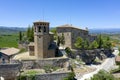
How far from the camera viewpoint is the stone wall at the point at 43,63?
34.4 m

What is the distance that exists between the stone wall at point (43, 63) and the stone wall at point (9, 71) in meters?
2.41

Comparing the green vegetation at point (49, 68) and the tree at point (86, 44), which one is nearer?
the green vegetation at point (49, 68)

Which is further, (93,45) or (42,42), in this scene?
(93,45)

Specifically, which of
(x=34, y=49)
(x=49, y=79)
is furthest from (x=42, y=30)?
(x=49, y=79)

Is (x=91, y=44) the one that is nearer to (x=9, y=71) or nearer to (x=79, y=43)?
(x=79, y=43)

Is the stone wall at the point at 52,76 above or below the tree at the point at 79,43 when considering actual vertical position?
below

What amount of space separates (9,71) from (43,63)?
19.0 ft

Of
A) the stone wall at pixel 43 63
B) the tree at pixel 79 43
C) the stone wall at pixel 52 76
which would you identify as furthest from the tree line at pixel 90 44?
the stone wall at pixel 52 76

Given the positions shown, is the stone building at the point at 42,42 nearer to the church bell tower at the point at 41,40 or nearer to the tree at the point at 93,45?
the church bell tower at the point at 41,40

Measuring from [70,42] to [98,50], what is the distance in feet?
29.1

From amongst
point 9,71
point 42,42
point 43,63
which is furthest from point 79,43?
point 9,71

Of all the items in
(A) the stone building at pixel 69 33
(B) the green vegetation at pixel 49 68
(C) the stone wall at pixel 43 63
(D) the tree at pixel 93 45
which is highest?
(A) the stone building at pixel 69 33

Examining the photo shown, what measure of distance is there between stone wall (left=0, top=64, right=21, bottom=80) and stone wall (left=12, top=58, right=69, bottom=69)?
241 cm

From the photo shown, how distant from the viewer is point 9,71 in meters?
31.3
